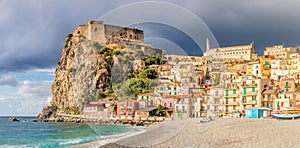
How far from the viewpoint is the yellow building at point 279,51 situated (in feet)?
224

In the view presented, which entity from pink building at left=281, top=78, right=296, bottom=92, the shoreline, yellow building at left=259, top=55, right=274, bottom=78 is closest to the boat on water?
pink building at left=281, top=78, right=296, bottom=92

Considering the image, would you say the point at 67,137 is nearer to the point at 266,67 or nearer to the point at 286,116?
the point at 286,116

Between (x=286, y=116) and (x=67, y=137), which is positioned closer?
(x=67, y=137)

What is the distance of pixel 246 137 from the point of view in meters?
14.3

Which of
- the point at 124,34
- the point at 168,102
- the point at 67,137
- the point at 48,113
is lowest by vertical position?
the point at 48,113

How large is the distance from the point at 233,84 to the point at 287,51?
141 ft

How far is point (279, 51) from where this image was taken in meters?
70.2

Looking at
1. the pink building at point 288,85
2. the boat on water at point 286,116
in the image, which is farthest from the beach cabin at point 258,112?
the pink building at point 288,85

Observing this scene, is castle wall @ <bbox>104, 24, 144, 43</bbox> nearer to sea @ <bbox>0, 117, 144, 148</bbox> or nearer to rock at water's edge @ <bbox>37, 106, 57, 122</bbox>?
sea @ <bbox>0, 117, 144, 148</bbox>

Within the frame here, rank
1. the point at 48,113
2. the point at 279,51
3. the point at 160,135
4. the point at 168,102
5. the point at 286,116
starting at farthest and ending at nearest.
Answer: the point at 48,113
the point at 279,51
the point at 286,116
the point at 160,135
the point at 168,102

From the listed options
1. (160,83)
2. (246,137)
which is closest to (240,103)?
(246,137)

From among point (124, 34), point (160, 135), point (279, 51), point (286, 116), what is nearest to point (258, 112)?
point (286, 116)

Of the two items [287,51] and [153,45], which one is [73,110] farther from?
[153,45]

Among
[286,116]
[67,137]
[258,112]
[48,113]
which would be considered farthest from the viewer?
[48,113]
